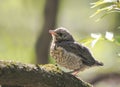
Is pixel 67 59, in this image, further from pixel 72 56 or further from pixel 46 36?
pixel 46 36

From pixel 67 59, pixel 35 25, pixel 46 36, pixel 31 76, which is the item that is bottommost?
pixel 35 25

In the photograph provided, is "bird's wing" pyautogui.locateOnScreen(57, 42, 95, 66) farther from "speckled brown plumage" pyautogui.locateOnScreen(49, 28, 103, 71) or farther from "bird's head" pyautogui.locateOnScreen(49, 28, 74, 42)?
"bird's head" pyautogui.locateOnScreen(49, 28, 74, 42)

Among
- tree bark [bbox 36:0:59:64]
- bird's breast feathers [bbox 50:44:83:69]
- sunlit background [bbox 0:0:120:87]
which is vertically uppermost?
bird's breast feathers [bbox 50:44:83:69]

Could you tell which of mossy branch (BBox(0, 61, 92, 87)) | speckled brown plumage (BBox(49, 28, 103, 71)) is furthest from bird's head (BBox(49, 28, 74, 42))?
mossy branch (BBox(0, 61, 92, 87))

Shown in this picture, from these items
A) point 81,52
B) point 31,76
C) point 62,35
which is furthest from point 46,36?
point 31,76

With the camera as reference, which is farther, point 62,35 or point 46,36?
point 46,36

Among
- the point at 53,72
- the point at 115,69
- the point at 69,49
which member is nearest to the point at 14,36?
the point at 115,69
